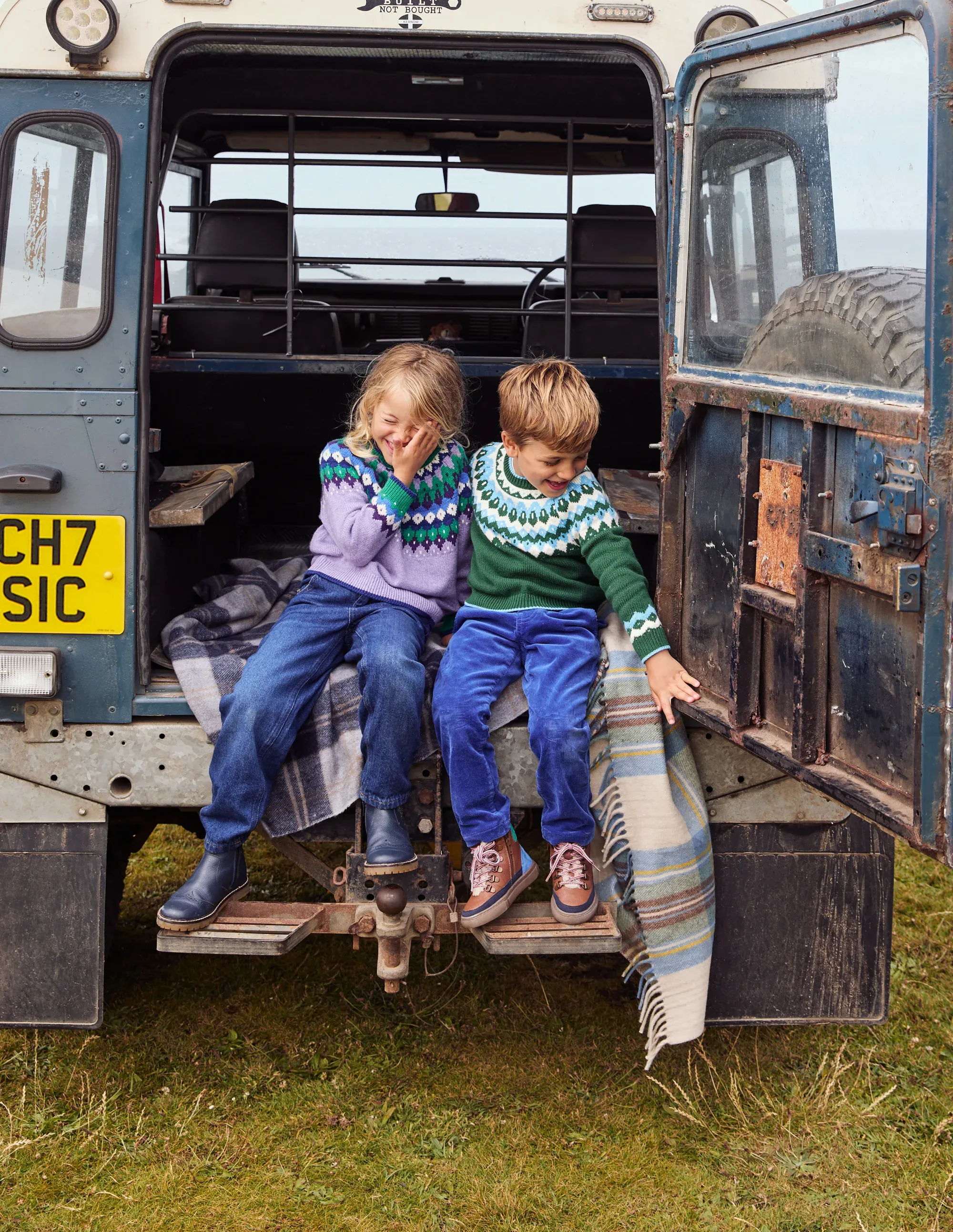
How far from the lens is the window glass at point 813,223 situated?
2.23 meters

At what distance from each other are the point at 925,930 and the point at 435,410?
2.50 m

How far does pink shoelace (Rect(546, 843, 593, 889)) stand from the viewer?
117 inches

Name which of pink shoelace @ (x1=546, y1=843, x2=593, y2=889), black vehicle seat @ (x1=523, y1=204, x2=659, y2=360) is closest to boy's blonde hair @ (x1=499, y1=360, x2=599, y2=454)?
pink shoelace @ (x1=546, y1=843, x2=593, y2=889)

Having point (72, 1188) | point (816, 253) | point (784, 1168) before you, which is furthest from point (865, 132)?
point (72, 1188)

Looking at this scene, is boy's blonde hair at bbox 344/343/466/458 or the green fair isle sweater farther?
boy's blonde hair at bbox 344/343/466/458

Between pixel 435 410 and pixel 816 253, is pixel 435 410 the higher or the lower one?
the lower one

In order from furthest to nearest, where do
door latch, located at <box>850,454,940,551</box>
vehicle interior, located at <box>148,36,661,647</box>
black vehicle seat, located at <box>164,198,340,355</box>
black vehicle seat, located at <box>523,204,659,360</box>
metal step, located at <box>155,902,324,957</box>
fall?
1. black vehicle seat, located at <box>164,198,340,355</box>
2. black vehicle seat, located at <box>523,204,659,360</box>
3. vehicle interior, located at <box>148,36,661,647</box>
4. metal step, located at <box>155,902,324,957</box>
5. door latch, located at <box>850,454,940,551</box>

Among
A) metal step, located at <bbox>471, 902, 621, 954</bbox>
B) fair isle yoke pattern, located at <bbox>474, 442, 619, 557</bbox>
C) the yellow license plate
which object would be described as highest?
fair isle yoke pattern, located at <bbox>474, 442, 619, 557</bbox>

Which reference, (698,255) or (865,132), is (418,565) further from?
(865,132)

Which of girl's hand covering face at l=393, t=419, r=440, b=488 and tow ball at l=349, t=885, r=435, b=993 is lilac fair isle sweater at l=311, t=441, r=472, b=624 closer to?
girl's hand covering face at l=393, t=419, r=440, b=488

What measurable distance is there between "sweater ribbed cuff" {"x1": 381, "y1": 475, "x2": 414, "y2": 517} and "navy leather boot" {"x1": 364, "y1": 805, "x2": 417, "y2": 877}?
71 cm

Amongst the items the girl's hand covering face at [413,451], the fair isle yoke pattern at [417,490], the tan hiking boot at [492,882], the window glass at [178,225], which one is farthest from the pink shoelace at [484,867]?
the window glass at [178,225]

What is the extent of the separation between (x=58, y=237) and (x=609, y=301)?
1.82 meters

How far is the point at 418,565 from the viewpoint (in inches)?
130
